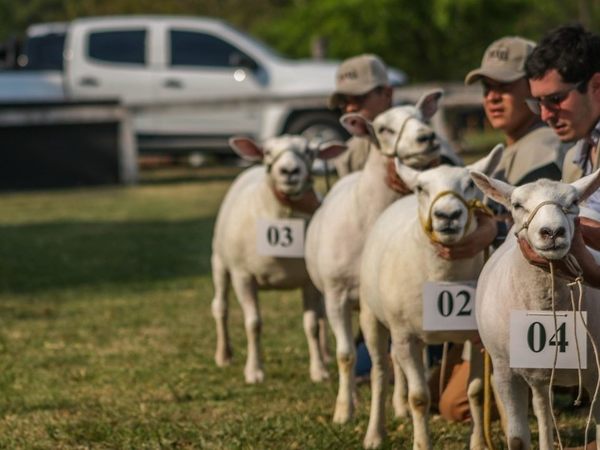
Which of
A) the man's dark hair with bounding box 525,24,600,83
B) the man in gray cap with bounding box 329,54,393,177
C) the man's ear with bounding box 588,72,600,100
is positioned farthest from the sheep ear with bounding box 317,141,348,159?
the man's ear with bounding box 588,72,600,100

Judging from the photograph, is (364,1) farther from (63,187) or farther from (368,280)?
(368,280)

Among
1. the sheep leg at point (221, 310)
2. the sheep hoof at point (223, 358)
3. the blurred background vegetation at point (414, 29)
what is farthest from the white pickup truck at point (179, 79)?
the sheep hoof at point (223, 358)

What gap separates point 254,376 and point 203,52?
14.7 metres

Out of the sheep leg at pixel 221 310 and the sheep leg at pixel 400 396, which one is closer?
the sheep leg at pixel 400 396

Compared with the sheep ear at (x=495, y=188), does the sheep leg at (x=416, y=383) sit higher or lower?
lower

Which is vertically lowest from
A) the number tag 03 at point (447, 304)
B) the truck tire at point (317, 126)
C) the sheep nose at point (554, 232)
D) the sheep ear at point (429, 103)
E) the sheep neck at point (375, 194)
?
the truck tire at point (317, 126)

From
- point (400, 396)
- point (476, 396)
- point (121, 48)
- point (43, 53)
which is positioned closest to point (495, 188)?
point (476, 396)

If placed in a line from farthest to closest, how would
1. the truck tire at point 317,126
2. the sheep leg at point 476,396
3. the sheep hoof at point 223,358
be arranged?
the truck tire at point 317,126 < the sheep hoof at point 223,358 < the sheep leg at point 476,396

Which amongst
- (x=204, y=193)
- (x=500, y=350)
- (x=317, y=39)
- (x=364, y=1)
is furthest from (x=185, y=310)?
(x=364, y=1)

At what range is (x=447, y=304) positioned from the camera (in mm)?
6277

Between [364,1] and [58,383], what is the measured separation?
25320 millimetres

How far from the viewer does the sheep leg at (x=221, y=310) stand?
927 cm

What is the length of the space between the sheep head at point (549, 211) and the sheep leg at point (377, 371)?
71.6 inches

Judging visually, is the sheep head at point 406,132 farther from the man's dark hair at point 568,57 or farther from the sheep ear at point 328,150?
the man's dark hair at point 568,57
